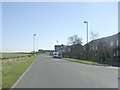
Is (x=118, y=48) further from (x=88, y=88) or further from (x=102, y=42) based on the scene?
(x=88, y=88)

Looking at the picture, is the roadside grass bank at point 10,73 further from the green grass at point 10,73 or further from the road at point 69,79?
the road at point 69,79

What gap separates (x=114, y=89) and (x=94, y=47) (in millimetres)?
75327

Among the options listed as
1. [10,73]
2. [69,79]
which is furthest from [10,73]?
[69,79]

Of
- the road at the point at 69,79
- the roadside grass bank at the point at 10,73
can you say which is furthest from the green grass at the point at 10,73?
the road at the point at 69,79

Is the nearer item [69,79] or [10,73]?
[69,79]

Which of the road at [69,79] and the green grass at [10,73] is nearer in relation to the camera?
the road at [69,79]

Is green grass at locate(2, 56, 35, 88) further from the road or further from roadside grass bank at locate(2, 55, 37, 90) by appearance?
the road

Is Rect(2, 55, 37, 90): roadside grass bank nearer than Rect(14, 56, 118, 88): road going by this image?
No

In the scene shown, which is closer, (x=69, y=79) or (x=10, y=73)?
(x=69, y=79)

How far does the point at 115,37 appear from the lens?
71.1 meters

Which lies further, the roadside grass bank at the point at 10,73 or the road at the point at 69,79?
the roadside grass bank at the point at 10,73

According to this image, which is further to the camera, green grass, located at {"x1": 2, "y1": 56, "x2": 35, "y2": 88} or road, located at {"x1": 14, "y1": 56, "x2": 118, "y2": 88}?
green grass, located at {"x1": 2, "y1": 56, "x2": 35, "y2": 88}

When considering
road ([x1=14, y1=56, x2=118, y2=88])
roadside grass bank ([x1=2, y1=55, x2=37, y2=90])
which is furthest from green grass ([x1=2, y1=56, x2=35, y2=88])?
road ([x1=14, y1=56, x2=118, y2=88])

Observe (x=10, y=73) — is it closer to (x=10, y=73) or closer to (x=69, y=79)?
(x=10, y=73)
